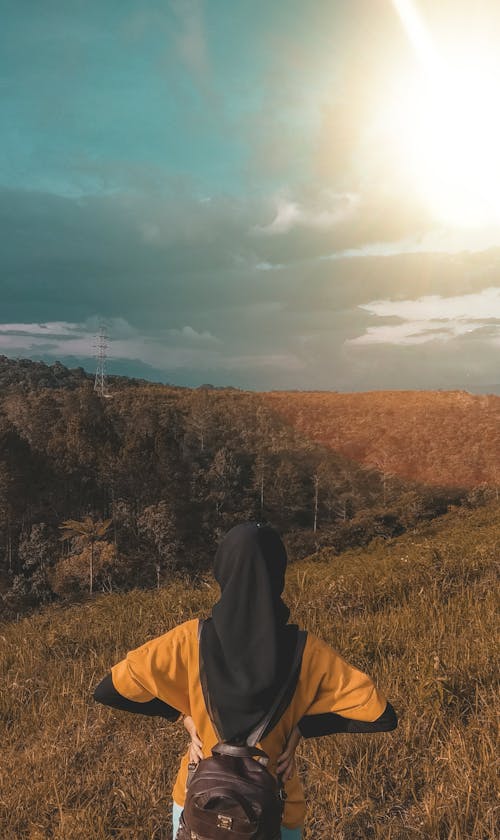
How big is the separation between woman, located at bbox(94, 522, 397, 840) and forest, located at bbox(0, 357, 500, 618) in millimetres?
37019

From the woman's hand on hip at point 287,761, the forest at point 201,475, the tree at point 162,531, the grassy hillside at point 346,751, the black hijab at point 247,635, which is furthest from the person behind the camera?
the tree at point 162,531

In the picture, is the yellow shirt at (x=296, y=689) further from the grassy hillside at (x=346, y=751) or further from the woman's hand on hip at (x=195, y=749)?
the grassy hillside at (x=346, y=751)

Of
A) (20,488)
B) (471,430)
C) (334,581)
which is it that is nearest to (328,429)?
(471,430)

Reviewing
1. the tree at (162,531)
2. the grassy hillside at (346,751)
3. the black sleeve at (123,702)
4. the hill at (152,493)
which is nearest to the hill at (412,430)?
the hill at (152,493)

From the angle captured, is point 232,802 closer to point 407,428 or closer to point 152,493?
point 152,493

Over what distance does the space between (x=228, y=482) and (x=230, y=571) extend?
72.3 m

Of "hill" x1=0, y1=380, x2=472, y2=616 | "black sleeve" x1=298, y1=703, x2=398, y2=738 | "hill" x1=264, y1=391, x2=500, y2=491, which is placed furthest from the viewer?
"hill" x1=264, y1=391, x2=500, y2=491

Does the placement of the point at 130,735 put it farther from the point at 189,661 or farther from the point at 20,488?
the point at 20,488

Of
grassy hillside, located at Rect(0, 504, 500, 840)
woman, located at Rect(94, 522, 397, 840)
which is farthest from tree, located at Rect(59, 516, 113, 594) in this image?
woman, located at Rect(94, 522, 397, 840)

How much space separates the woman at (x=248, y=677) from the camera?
1.89 meters

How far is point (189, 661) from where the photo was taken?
2.09 metres

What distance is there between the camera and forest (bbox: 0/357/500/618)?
53.2 m

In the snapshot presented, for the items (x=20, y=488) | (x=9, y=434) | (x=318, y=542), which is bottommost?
(x=318, y=542)

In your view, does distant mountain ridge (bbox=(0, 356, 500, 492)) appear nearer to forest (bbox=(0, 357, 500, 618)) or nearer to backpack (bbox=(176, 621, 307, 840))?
forest (bbox=(0, 357, 500, 618))
